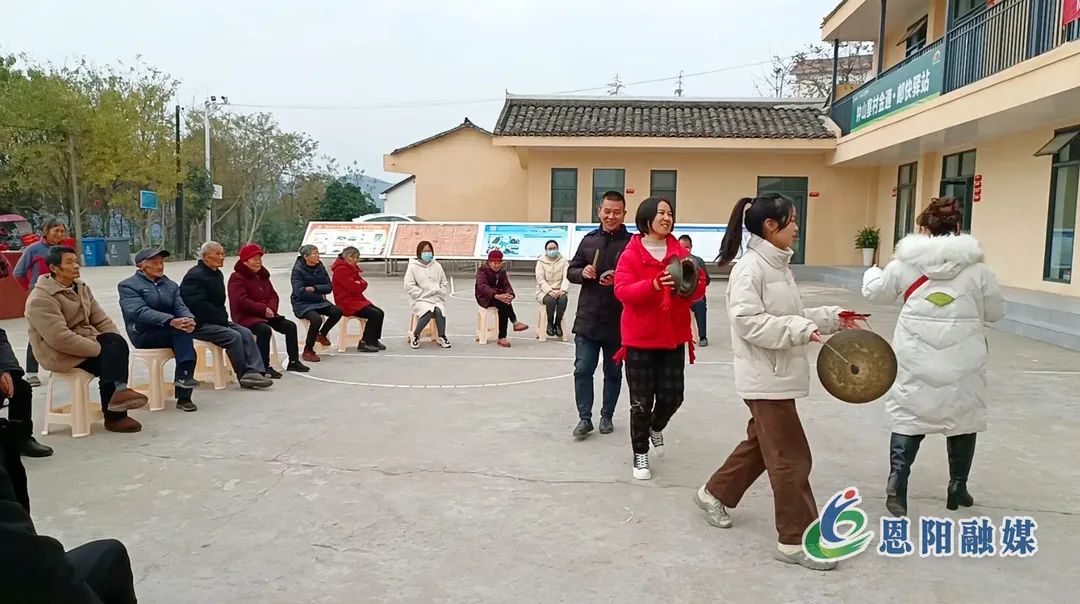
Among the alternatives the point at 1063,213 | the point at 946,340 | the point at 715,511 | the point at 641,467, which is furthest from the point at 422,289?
the point at 1063,213

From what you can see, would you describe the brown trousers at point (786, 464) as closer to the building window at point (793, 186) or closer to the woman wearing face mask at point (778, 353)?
the woman wearing face mask at point (778, 353)

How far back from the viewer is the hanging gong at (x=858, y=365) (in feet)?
10.7

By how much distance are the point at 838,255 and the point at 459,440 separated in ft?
57.1

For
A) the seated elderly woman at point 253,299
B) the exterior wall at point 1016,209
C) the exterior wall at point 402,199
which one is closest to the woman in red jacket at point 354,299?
the seated elderly woman at point 253,299

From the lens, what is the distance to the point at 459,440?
5.18 m

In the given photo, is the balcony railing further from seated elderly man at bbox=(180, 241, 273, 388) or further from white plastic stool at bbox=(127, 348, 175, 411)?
white plastic stool at bbox=(127, 348, 175, 411)

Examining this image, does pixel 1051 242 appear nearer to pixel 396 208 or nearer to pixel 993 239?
pixel 993 239

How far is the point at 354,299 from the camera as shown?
29.2 feet

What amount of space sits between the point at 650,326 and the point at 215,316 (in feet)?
14.1

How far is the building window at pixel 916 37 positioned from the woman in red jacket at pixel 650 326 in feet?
49.0

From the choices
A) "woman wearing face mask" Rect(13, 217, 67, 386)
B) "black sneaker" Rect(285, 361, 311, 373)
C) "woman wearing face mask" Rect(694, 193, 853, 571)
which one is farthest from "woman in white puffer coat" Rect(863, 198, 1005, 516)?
"woman wearing face mask" Rect(13, 217, 67, 386)

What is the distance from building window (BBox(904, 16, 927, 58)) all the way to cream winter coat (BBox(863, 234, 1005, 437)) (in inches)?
583

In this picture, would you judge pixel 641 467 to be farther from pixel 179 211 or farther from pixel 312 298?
pixel 179 211

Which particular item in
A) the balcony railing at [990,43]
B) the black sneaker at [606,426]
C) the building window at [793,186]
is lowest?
the black sneaker at [606,426]
